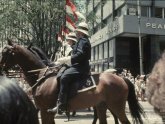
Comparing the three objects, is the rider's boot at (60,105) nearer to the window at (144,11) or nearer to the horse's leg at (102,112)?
the horse's leg at (102,112)

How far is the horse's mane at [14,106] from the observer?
6.35 ft

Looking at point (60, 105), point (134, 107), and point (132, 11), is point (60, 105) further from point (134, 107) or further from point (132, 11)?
point (132, 11)

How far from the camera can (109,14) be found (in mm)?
52906

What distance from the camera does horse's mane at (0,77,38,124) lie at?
6.35 feet

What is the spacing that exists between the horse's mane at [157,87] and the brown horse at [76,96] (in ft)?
23.9

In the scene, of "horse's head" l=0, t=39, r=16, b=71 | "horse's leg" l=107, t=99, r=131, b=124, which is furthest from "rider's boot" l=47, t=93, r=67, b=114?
"horse's head" l=0, t=39, r=16, b=71

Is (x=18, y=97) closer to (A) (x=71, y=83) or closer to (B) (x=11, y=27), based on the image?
(A) (x=71, y=83)

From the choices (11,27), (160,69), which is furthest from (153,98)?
(11,27)

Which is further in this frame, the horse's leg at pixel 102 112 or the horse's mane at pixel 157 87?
the horse's leg at pixel 102 112

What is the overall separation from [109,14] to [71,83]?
144ft

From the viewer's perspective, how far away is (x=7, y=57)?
10117 millimetres

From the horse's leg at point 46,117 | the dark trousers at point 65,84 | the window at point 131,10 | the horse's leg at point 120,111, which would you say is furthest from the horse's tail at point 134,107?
the window at point 131,10

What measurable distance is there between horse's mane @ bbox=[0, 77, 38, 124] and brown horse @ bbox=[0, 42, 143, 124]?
726 centimetres

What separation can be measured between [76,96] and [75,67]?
0.59 m
